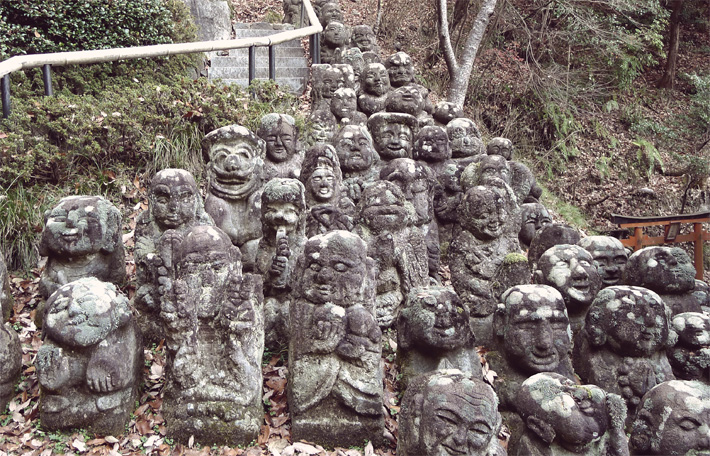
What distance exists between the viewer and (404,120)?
29.7 ft

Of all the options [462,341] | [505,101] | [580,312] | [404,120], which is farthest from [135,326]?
[505,101]

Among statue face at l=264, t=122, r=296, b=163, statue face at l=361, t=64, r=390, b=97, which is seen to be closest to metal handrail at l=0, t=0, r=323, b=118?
statue face at l=361, t=64, r=390, b=97

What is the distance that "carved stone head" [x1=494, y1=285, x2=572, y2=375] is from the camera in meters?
5.25

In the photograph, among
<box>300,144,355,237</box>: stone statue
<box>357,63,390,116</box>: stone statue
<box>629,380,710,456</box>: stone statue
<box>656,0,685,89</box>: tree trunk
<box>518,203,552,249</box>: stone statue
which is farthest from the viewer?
<box>656,0,685,89</box>: tree trunk

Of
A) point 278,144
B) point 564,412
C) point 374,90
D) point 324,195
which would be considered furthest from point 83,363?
point 374,90

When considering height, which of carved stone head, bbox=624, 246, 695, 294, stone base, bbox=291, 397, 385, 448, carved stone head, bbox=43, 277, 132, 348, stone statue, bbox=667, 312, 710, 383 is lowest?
stone base, bbox=291, 397, 385, 448

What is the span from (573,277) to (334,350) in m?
2.74

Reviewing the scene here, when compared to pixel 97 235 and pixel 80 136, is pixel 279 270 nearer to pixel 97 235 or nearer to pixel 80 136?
pixel 97 235

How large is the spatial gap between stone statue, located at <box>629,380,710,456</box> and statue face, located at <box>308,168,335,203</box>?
12.5 ft

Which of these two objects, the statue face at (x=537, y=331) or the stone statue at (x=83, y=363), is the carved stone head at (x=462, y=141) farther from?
the stone statue at (x=83, y=363)

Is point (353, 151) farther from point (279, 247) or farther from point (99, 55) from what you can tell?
point (99, 55)

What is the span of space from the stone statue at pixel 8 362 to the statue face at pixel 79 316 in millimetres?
600

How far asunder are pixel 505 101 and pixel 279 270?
40.3ft

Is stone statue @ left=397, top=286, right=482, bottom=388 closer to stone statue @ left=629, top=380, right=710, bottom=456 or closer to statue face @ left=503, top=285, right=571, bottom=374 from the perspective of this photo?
statue face @ left=503, top=285, right=571, bottom=374
